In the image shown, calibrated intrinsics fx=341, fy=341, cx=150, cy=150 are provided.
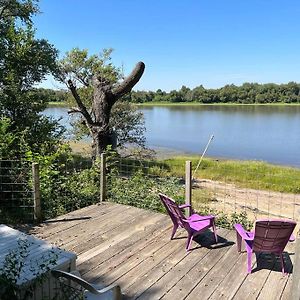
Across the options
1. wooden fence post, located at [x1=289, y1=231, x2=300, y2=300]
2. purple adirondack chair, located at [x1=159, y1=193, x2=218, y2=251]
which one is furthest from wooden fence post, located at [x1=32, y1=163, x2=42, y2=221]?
wooden fence post, located at [x1=289, y1=231, x2=300, y2=300]

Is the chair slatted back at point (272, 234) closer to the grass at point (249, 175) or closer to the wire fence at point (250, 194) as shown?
the wire fence at point (250, 194)

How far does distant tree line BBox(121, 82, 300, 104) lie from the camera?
77.6 m

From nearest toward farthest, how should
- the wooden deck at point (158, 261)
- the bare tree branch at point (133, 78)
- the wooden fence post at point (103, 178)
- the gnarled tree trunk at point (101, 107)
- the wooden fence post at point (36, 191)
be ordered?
the wooden deck at point (158, 261) → the wooden fence post at point (36, 191) → the wooden fence post at point (103, 178) → the bare tree branch at point (133, 78) → the gnarled tree trunk at point (101, 107)

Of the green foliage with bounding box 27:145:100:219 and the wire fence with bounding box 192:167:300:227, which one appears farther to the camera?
the wire fence with bounding box 192:167:300:227

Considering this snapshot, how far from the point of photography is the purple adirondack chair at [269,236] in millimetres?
3377

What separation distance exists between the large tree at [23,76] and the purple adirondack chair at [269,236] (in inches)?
258

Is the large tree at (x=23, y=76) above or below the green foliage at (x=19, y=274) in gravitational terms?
above

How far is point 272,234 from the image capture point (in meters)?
3.45

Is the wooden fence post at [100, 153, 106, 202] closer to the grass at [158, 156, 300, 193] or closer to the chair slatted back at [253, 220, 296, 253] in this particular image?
the chair slatted back at [253, 220, 296, 253]

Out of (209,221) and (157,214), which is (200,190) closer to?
(157,214)

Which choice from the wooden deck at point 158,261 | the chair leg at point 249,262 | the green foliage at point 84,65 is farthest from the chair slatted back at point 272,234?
the green foliage at point 84,65

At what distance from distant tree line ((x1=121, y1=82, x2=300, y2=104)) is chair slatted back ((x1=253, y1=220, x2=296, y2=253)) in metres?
73.4

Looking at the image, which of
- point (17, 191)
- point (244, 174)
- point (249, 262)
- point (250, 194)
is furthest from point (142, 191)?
point (244, 174)

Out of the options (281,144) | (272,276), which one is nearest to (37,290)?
(272,276)
